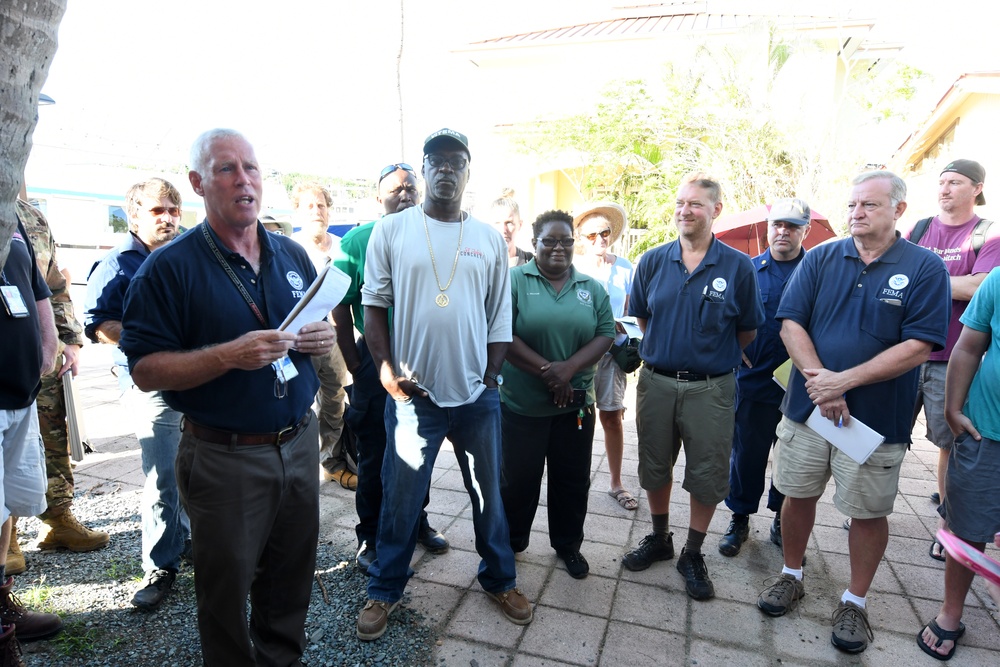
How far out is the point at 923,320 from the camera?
2637 mm

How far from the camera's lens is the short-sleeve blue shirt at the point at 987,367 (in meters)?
2.62

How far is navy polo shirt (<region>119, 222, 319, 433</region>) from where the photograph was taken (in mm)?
1960

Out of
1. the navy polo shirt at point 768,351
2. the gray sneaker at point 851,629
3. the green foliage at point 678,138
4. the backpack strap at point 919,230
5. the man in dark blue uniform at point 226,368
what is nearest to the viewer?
the man in dark blue uniform at point 226,368

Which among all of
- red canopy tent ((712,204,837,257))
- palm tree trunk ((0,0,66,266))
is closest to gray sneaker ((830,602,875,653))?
palm tree trunk ((0,0,66,266))

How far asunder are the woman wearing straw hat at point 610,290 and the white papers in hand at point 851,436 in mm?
1669

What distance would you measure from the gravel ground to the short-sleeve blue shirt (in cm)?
282

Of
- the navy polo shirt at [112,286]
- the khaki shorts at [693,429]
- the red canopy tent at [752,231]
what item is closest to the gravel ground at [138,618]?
the navy polo shirt at [112,286]

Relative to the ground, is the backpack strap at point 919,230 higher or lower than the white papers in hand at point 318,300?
higher

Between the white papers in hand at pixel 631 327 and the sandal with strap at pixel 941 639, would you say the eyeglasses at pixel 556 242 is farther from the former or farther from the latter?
the sandal with strap at pixel 941 639

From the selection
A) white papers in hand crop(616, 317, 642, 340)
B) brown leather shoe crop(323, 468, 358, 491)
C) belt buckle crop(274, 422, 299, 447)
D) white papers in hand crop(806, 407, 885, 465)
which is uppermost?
white papers in hand crop(616, 317, 642, 340)

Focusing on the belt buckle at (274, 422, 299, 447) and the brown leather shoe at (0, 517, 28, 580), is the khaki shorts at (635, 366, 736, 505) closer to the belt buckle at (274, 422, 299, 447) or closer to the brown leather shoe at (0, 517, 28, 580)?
the belt buckle at (274, 422, 299, 447)

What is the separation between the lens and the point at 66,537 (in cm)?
350

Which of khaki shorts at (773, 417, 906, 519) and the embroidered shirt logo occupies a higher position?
the embroidered shirt logo

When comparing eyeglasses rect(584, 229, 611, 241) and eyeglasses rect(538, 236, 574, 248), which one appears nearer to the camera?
eyeglasses rect(538, 236, 574, 248)
